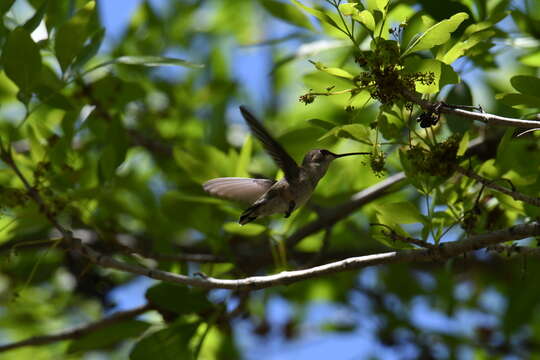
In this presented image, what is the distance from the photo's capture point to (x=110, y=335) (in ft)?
7.64

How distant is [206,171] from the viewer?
7.48 feet

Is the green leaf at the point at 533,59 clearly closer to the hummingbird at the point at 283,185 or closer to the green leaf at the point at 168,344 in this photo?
the hummingbird at the point at 283,185

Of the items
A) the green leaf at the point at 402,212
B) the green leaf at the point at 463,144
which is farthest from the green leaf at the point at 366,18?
the green leaf at the point at 402,212

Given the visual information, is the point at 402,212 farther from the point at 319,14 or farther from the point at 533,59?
the point at 533,59

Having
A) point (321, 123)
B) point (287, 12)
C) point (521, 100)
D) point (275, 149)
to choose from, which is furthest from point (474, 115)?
point (287, 12)

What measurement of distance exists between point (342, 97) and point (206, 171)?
0.71m

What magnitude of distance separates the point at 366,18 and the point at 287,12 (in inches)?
39.9

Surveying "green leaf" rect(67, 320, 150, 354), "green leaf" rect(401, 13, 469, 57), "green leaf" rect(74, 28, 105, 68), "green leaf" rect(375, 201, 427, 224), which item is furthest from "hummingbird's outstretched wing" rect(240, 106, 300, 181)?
"green leaf" rect(67, 320, 150, 354)

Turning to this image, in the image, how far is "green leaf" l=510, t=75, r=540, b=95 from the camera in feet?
5.18

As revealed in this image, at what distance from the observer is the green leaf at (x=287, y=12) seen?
241 centimetres

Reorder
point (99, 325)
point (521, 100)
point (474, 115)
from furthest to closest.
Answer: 1. point (99, 325)
2. point (521, 100)
3. point (474, 115)

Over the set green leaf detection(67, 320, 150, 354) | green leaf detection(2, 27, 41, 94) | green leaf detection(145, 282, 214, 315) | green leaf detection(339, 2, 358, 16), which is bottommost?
green leaf detection(67, 320, 150, 354)

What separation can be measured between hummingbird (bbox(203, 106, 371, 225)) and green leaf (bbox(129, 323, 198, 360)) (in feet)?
1.42

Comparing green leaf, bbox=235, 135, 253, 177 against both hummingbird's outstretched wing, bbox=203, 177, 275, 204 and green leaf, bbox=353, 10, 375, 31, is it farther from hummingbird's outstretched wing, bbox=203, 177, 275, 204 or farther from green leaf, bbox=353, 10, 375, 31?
green leaf, bbox=353, 10, 375, 31
